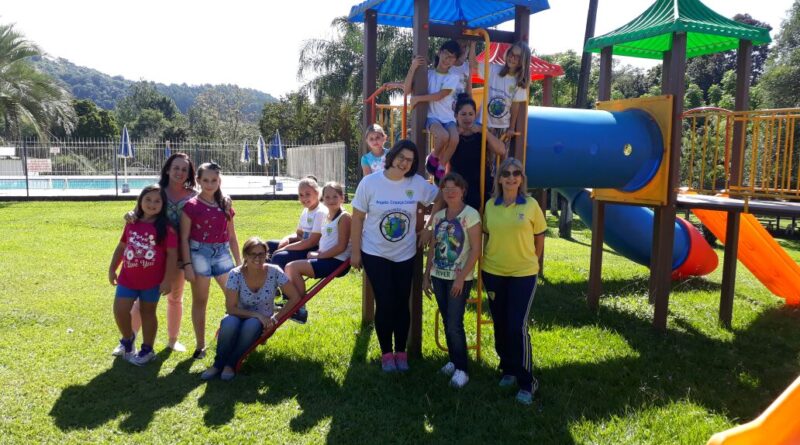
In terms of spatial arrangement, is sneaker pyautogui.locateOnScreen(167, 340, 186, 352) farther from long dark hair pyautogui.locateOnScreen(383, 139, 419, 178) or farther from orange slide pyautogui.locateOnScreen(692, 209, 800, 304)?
orange slide pyautogui.locateOnScreen(692, 209, 800, 304)

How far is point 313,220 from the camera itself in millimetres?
5590

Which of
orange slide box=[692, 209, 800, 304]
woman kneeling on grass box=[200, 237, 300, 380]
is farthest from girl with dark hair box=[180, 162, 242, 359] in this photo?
orange slide box=[692, 209, 800, 304]

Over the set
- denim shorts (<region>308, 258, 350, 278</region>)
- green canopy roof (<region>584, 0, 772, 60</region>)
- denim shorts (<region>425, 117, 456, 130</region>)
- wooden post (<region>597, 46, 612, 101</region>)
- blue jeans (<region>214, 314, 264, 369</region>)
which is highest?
green canopy roof (<region>584, 0, 772, 60</region>)

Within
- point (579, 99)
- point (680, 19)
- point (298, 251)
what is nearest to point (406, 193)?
point (298, 251)

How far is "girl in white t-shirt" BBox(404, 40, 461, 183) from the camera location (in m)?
4.80

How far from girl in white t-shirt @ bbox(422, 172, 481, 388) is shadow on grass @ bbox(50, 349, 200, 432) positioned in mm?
1952

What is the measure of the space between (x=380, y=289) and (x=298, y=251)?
1.20m

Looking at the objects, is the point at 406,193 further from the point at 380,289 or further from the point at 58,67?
the point at 58,67

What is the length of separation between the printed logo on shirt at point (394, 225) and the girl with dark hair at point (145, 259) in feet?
5.54

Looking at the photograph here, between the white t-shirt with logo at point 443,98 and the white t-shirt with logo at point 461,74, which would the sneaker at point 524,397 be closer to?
the white t-shirt with logo at point 443,98

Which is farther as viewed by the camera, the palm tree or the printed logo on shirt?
the palm tree

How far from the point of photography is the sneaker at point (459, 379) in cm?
458

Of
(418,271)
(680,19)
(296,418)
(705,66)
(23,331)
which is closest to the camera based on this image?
(296,418)

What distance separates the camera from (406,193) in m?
4.62
